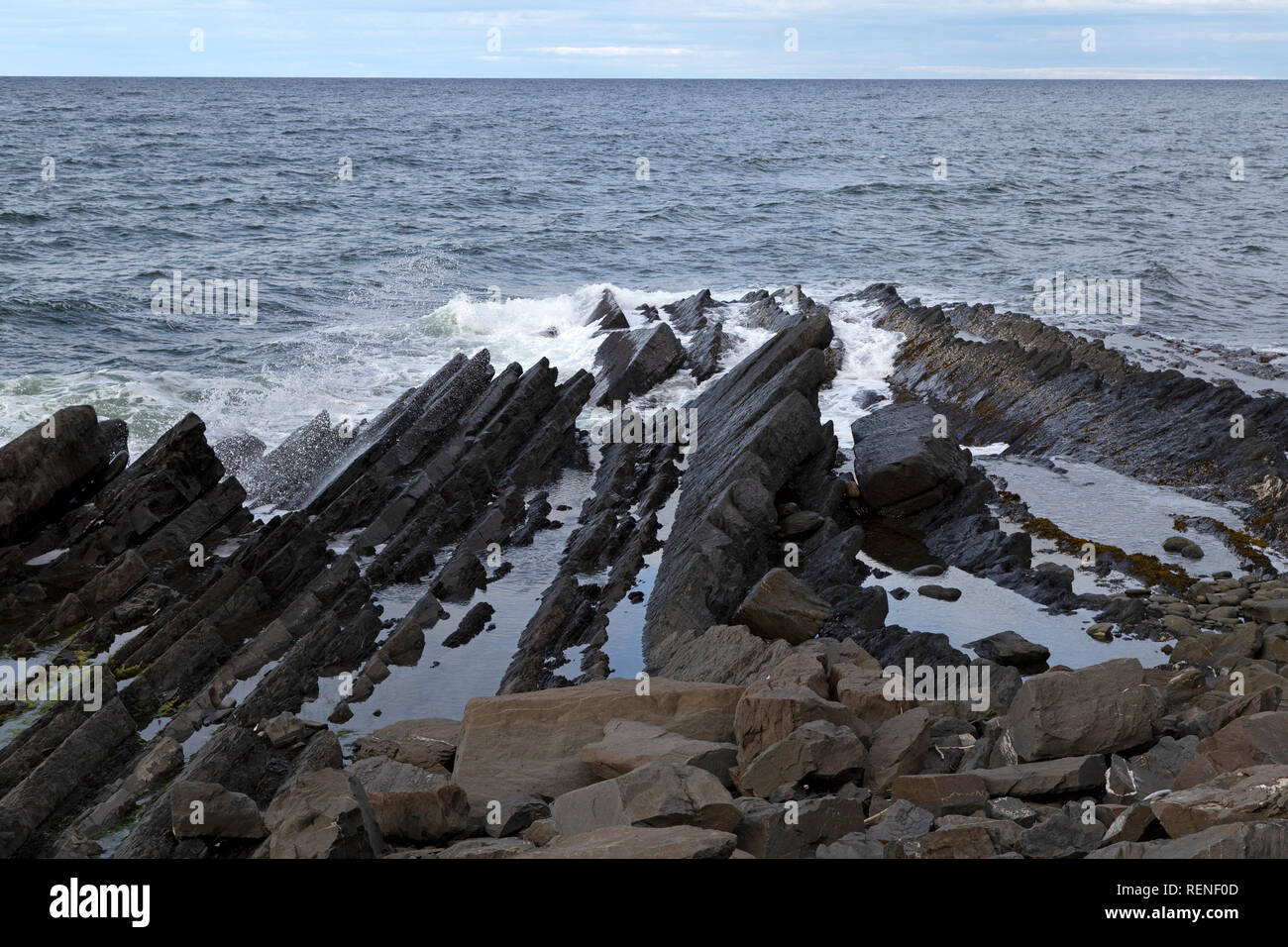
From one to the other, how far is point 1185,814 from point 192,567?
14837 millimetres

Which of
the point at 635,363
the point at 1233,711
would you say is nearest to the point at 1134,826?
the point at 1233,711

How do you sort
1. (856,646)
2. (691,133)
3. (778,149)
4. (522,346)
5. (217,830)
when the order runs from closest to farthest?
(217,830) < (856,646) < (522,346) < (778,149) < (691,133)

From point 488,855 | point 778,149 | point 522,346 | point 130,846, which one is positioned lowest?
point 130,846

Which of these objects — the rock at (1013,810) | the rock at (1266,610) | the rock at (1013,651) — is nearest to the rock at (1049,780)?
the rock at (1013,810)

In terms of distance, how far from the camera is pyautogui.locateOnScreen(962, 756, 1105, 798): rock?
30.3 feet

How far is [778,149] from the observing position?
88750mm

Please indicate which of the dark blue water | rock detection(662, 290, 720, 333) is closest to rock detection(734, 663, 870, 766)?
the dark blue water

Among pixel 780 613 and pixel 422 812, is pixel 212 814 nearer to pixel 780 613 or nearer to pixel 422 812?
pixel 422 812

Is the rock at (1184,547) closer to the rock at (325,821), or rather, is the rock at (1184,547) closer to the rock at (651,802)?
the rock at (651,802)

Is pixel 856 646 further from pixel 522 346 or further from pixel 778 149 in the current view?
pixel 778 149

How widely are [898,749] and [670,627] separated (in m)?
5.07

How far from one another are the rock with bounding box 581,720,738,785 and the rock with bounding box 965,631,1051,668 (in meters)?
5.12

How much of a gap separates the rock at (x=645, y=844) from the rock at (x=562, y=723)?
90.1 inches

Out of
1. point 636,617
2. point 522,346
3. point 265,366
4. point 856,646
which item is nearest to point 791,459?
point 636,617
